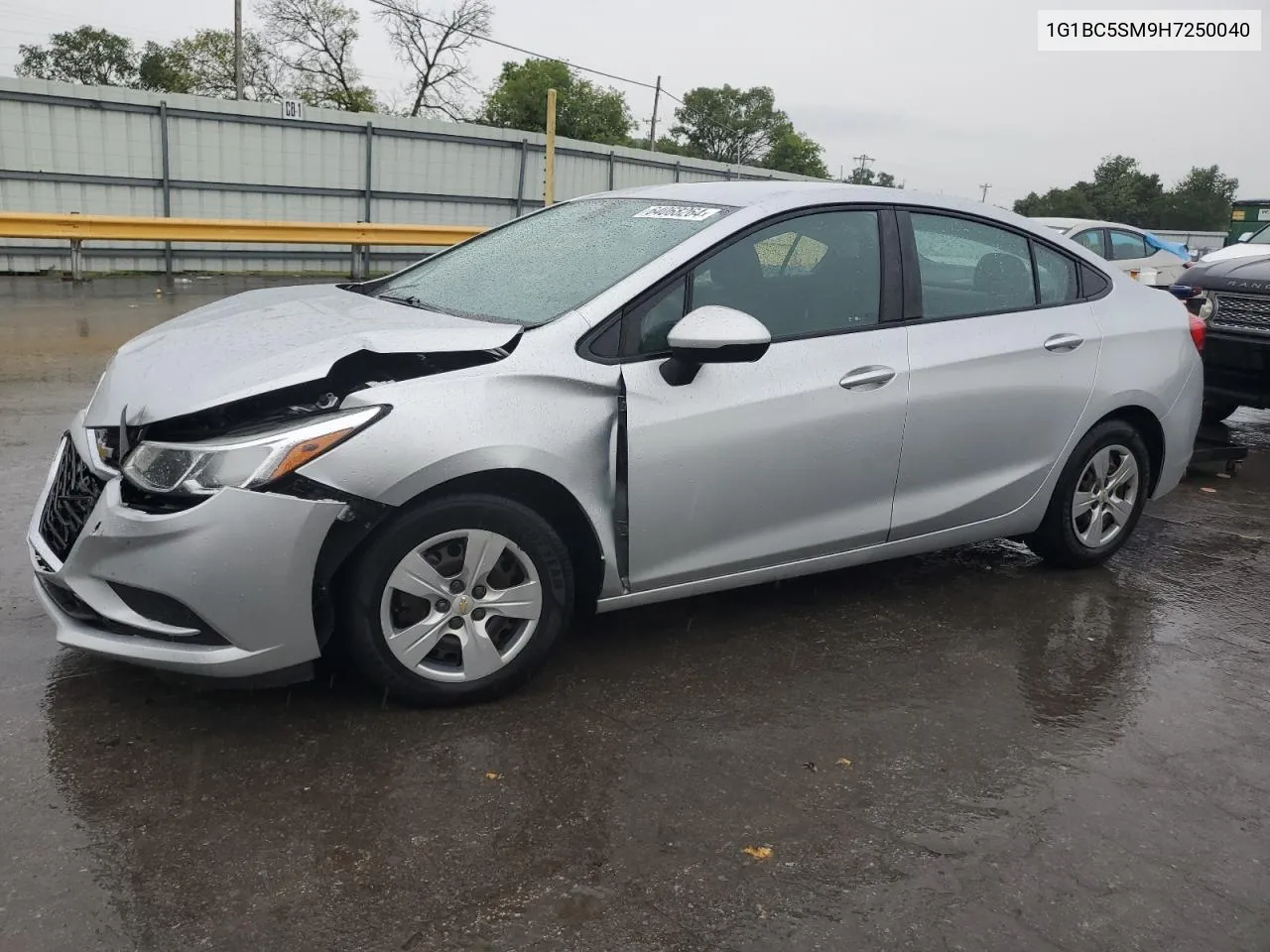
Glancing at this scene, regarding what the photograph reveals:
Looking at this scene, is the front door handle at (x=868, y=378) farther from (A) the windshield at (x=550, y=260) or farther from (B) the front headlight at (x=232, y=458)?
(B) the front headlight at (x=232, y=458)

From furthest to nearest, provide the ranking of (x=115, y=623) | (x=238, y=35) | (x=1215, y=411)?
(x=238, y=35) → (x=1215, y=411) → (x=115, y=623)

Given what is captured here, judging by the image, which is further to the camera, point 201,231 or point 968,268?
point 201,231

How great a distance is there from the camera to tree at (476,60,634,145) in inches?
2496

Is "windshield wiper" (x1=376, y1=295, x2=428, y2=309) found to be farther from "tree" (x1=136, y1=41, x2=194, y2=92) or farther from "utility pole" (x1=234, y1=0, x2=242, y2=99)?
"tree" (x1=136, y1=41, x2=194, y2=92)

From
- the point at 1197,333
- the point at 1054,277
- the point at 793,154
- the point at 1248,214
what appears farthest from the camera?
the point at 793,154

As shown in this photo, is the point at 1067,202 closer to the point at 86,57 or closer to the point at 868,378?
the point at 86,57

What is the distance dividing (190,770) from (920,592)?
2980 mm

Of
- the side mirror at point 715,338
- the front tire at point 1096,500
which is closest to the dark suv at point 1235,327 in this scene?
the front tire at point 1096,500

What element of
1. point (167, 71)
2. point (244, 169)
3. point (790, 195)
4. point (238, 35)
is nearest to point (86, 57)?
point (167, 71)

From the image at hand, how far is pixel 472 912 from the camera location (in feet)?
8.02

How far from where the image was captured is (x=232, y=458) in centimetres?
293

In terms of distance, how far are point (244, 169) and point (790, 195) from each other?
51.0 feet

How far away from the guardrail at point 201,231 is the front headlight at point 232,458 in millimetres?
12628

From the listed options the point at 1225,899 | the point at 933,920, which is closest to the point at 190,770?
the point at 933,920
